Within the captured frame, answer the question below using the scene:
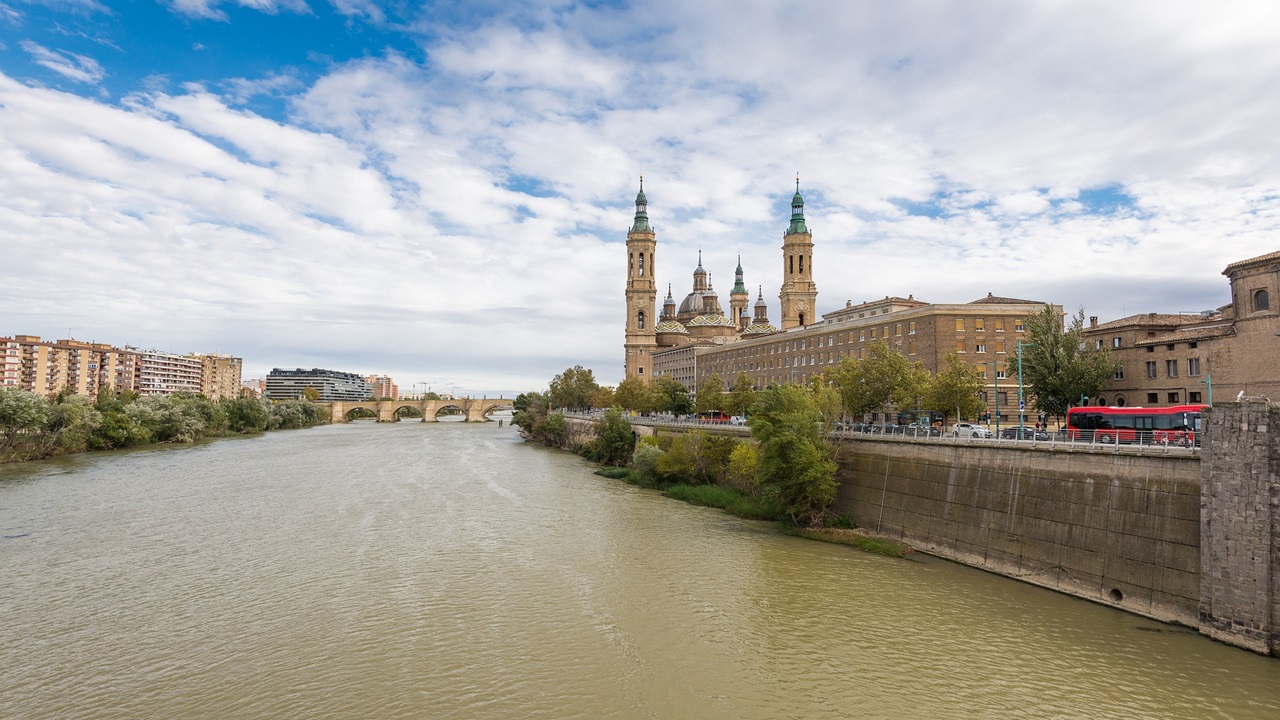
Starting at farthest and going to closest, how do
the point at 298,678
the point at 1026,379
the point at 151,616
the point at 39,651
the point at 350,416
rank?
the point at 350,416 → the point at 1026,379 → the point at 151,616 → the point at 39,651 → the point at 298,678

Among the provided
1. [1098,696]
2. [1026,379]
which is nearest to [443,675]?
[1098,696]

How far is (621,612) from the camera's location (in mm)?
22766

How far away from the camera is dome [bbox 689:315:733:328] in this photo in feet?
475

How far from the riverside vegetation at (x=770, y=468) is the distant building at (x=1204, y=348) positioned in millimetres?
18939

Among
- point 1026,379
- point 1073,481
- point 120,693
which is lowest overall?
point 120,693

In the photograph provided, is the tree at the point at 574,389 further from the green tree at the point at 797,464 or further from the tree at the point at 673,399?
the green tree at the point at 797,464

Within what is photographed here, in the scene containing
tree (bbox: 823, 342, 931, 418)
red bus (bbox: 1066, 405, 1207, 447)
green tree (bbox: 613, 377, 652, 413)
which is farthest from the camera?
green tree (bbox: 613, 377, 652, 413)

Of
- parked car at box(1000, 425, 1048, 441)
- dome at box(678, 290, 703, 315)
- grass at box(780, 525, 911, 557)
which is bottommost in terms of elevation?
grass at box(780, 525, 911, 557)

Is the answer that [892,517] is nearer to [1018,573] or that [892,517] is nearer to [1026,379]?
[1018,573]

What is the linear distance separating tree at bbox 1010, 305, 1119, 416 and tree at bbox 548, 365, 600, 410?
78.8 m

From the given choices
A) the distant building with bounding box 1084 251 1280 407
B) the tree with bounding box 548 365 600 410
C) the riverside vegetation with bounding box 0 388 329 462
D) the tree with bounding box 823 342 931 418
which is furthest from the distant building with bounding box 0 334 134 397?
the distant building with bounding box 1084 251 1280 407

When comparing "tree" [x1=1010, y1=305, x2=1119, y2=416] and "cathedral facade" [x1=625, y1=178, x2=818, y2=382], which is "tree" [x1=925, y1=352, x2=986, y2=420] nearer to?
"tree" [x1=1010, y1=305, x2=1119, y2=416]

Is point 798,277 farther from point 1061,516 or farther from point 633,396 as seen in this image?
point 1061,516

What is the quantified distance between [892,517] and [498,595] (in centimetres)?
1742
